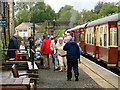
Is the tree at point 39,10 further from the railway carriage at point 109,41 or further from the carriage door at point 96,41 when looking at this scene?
the railway carriage at point 109,41

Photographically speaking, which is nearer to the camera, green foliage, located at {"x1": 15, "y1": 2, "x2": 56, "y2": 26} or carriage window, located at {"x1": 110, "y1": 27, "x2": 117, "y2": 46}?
carriage window, located at {"x1": 110, "y1": 27, "x2": 117, "y2": 46}

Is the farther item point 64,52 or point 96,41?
point 96,41

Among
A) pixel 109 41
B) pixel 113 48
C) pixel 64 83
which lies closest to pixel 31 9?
pixel 109 41

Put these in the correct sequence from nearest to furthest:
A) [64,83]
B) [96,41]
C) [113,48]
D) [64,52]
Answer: [64,83]
[64,52]
[113,48]
[96,41]

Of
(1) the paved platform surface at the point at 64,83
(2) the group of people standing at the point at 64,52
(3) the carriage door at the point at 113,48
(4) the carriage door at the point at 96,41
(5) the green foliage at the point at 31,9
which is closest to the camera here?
(1) the paved platform surface at the point at 64,83

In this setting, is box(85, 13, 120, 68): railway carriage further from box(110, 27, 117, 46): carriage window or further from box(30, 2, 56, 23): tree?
box(30, 2, 56, 23): tree

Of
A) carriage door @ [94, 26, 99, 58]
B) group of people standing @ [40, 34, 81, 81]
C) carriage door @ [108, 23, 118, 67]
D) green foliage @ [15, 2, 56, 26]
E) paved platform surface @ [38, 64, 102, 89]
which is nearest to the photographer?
paved platform surface @ [38, 64, 102, 89]

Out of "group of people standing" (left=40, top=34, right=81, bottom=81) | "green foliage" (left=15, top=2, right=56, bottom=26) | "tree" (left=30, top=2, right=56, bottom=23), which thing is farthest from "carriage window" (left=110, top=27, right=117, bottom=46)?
A: "tree" (left=30, top=2, right=56, bottom=23)

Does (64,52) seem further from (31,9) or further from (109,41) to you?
(31,9)

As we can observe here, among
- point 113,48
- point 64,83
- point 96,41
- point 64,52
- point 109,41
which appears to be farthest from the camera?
point 96,41

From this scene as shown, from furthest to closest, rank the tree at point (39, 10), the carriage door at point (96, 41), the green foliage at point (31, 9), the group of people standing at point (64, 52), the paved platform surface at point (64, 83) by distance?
the tree at point (39, 10), the green foliage at point (31, 9), the carriage door at point (96, 41), the group of people standing at point (64, 52), the paved platform surface at point (64, 83)

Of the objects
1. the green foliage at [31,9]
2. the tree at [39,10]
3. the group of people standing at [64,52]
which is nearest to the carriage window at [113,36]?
the group of people standing at [64,52]

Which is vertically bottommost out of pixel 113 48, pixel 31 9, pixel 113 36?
pixel 113 48

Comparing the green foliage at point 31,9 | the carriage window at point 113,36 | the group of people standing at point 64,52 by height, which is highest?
the green foliage at point 31,9
